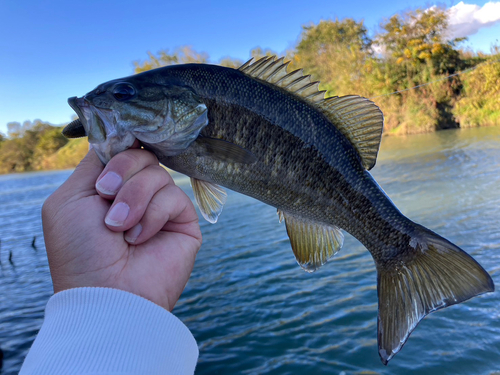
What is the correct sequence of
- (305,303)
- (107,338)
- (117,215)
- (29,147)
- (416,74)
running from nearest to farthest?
(107,338) < (117,215) < (305,303) < (416,74) < (29,147)

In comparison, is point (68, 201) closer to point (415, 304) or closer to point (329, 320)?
point (415, 304)

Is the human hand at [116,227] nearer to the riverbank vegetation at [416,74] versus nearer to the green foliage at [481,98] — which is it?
the riverbank vegetation at [416,74]

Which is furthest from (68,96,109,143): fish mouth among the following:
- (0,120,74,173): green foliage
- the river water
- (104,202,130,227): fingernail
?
(0,120,74,173): green foliage

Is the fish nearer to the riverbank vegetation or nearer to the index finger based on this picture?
the index finger

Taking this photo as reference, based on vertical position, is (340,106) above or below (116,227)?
above

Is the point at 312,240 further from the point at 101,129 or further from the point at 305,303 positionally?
the point at 305,303

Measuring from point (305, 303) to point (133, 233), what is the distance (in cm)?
524

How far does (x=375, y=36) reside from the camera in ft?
119

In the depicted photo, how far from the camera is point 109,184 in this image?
1.62 m

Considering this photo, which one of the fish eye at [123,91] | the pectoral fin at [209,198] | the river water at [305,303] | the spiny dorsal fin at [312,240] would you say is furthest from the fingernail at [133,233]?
the river water at [305,303]

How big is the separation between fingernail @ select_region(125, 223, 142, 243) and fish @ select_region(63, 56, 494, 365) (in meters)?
0.40

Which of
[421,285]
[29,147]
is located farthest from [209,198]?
[29,147]

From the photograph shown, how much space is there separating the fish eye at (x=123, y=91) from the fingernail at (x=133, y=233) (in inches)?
26.8

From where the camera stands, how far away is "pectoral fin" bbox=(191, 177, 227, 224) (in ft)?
7.01
